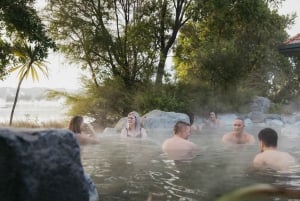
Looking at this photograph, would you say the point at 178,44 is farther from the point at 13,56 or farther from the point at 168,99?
the point at 13,56

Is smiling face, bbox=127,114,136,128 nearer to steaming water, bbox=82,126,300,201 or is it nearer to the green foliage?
steaming water, bbox=82,126,300,201

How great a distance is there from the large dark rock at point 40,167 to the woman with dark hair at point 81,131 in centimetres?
572

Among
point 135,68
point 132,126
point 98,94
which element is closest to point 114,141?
point 132,126

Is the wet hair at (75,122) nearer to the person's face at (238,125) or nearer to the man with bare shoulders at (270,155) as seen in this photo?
the person's face at (238,125)

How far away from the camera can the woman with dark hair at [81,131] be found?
9.62 metres

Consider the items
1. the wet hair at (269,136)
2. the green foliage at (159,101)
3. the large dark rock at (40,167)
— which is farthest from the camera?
the green foliage at (159,101)

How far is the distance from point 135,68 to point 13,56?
19.6 ft

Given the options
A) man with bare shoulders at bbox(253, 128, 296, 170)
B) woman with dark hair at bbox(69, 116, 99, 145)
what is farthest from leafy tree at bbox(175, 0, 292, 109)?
man with bare shoulders at bbox(253, 128, 296, 170)

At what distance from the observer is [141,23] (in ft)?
67.8

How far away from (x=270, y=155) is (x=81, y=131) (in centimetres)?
559

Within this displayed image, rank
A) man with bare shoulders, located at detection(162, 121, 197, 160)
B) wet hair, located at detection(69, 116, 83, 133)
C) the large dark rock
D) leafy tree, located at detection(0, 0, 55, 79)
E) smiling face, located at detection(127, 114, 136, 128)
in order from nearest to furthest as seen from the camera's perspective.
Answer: the large dark rock, man with bare shoulders, located at detection(162, 121, 197, 160), wet hair, located at detection(69, 116, 83, 133), smiling face, located at detection(127, 114, 136, 128), leafy tree, located at detection(0, 0, 55, 79)

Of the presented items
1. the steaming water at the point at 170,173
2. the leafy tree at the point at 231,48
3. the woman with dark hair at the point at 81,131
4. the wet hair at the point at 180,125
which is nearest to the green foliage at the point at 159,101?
the leafy tree at the point at 231,48

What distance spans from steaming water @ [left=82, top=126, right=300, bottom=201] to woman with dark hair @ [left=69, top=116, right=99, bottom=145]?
232 mm

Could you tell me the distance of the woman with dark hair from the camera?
9625mm
